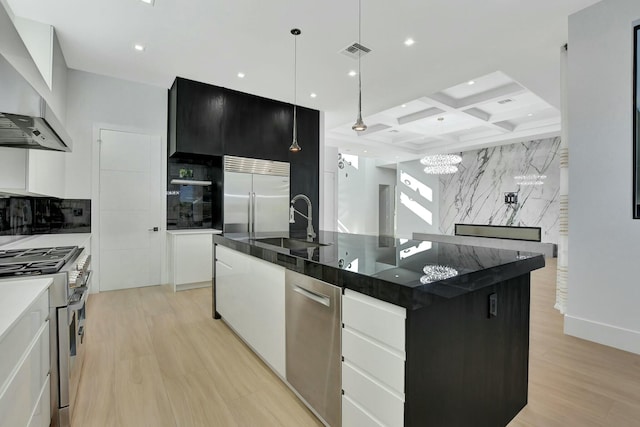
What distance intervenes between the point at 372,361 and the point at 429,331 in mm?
253

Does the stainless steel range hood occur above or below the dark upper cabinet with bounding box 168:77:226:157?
below

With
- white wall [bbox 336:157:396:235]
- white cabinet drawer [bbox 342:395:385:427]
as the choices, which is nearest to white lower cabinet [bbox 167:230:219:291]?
white cabinet drawer [bbox 342:395:385:427]

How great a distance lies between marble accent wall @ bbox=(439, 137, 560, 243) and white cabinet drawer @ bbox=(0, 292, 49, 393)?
923 cm

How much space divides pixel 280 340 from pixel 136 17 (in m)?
3.27

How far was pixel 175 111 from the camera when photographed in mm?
4395

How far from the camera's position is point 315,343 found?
1.57 metres

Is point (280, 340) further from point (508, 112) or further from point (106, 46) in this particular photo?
point (508, 112)

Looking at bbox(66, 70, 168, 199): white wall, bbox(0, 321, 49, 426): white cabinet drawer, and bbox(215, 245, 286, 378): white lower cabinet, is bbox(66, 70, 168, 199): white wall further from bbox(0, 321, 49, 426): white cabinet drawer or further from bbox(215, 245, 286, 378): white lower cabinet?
bbox(0, 321, 49, 426): white cabinet drawer

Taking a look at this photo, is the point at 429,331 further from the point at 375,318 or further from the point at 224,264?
the point at 224,264

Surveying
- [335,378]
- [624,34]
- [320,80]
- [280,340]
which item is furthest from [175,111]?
[624,34]

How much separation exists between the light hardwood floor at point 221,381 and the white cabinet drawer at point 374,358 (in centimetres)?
61

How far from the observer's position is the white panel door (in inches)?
167

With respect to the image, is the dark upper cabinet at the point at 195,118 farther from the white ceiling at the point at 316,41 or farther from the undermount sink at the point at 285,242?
the undermount sink at the point at 285,242

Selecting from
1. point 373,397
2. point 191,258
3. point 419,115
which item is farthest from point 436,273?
point 419,115
